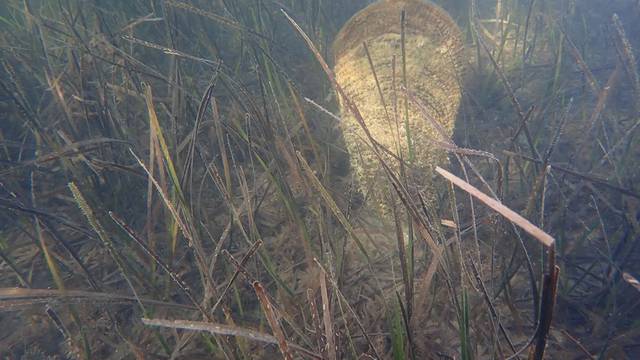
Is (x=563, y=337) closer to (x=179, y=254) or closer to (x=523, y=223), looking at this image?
(x=523, y=223)

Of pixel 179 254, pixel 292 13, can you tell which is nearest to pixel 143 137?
pixel 179 254

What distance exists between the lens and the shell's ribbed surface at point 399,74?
7.75ft

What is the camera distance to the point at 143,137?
3447 millimetres

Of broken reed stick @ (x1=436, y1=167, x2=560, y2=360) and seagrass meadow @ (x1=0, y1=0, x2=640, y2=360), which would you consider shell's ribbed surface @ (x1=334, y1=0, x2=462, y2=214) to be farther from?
broken reed stick @ (x1=436, y1=167, x2=560, y2=360)

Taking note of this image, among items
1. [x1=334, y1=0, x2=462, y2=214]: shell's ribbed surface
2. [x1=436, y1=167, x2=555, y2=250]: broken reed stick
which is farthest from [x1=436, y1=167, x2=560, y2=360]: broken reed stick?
[x1=334, y1=0, x2=462, y2=214]: shell's ribbed surface

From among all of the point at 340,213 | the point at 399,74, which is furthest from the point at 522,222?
the point at 399,74

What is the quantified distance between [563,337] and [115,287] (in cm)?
252

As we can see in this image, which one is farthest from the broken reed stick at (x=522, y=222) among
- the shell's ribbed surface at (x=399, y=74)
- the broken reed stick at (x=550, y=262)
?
the shell's ribbed surface at (x=399, y=74)

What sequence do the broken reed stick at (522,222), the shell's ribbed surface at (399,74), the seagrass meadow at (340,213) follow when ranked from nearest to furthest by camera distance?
the broken reed stick at (522,222)
the seagrass meadow at (340,213)
the shell's ribbed surface at (399,74)

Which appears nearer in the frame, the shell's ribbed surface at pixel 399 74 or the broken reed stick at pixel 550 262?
the broken reed stick at pixel 550 262

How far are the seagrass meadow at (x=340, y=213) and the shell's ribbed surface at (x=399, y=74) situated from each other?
1 cm

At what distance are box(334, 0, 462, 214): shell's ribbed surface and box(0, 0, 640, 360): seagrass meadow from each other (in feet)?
0.04

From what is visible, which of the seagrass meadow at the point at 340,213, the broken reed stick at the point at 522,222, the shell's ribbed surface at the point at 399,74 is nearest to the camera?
the broken reed stick at the point at 522,222

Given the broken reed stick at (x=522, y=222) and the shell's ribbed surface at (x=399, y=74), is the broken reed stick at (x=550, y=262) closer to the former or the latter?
the broken reed stick at (x=522, y=222)
